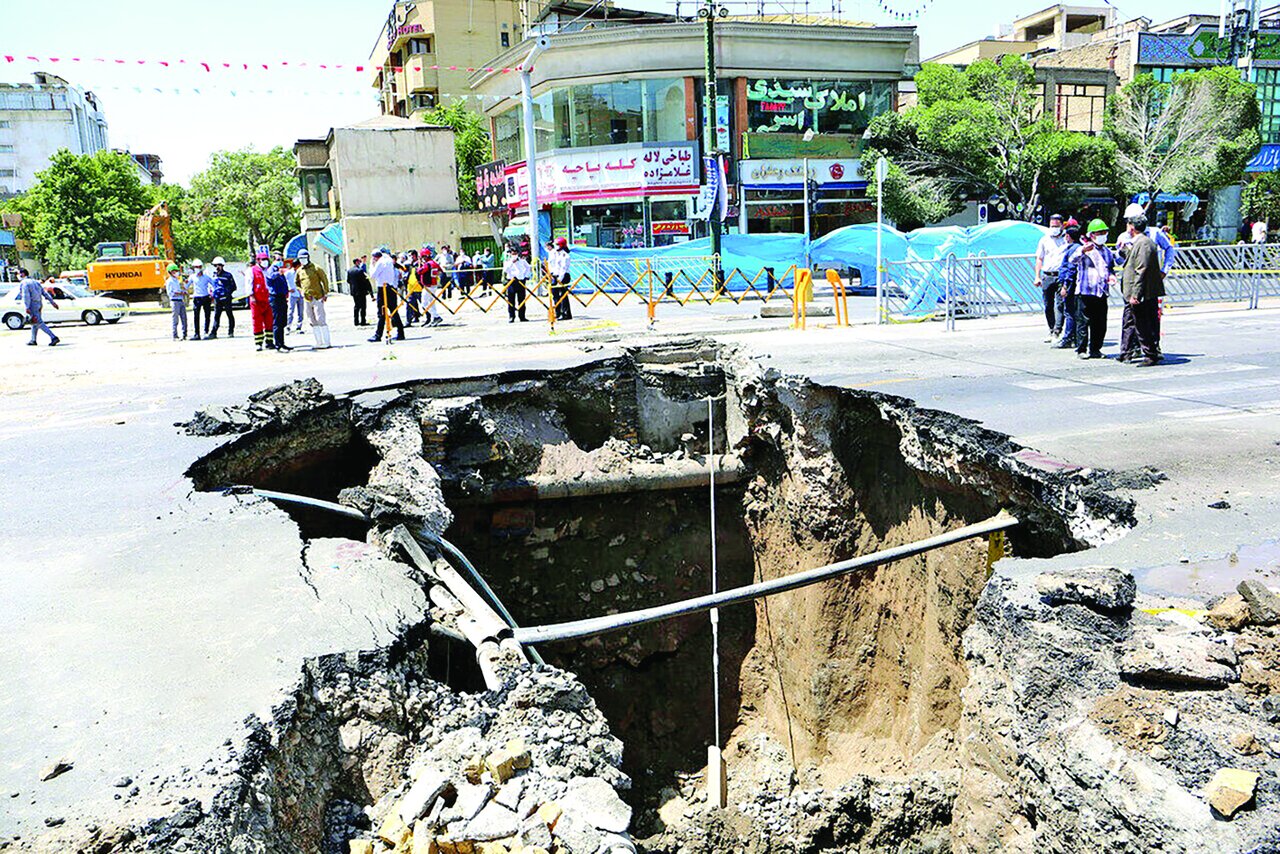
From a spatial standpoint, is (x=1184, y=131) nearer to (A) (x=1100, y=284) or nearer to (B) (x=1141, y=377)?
(A) (x=1100, y=284)

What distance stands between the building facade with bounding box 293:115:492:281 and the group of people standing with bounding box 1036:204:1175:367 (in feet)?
111

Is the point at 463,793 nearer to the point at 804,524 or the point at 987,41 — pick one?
the point at 804,524

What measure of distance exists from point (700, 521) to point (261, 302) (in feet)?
32.6

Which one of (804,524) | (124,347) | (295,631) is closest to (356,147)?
(124,347)

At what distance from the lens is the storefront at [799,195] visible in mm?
32156

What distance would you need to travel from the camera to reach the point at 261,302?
1600 centimetres

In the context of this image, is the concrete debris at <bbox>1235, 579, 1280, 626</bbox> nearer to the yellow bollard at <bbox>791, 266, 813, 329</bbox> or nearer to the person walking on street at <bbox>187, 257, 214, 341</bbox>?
the yellow bollard at <bbox>791, 266, 813, 329</bbox>

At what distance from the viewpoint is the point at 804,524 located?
8945 millimetres

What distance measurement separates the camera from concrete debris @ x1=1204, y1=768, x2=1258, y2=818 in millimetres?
2736

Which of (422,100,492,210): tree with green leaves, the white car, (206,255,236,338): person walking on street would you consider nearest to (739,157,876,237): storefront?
(206,255,236,338): person walking on street

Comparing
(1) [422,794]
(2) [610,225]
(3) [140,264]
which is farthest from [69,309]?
(1) [422,794]

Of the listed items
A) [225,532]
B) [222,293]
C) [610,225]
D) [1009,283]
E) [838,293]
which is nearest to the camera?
[225,532]

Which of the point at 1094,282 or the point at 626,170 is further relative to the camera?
the point at 626,170

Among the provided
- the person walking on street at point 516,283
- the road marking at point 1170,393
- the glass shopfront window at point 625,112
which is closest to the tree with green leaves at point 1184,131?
the glass shopfront window at point 625,112
